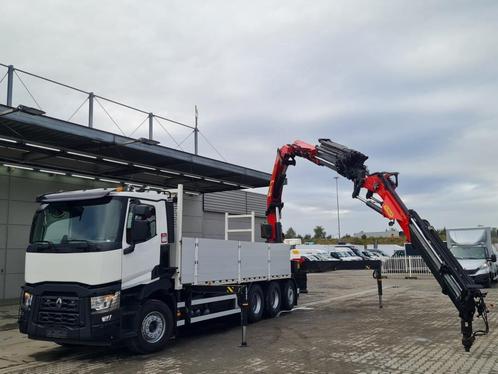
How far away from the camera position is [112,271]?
8.20 metres

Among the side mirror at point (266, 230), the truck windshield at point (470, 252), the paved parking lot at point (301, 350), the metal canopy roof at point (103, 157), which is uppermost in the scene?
the metal canopy roof at point (103, 157)

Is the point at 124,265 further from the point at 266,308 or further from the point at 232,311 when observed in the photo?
the point at 266,308

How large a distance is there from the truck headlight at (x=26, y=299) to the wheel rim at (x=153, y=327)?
1996 millimetres

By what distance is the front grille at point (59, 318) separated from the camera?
Answer: 8.00m

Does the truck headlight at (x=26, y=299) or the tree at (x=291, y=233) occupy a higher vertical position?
the tree at (x=291, y=233)

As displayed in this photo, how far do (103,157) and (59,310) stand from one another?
8031 mm

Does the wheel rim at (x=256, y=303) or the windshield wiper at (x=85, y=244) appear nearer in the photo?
the windshield wiper at (x=85, y=244)

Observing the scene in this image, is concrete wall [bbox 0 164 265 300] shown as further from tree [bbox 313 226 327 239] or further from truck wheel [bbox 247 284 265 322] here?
tree [bbox 313 226 327 239]

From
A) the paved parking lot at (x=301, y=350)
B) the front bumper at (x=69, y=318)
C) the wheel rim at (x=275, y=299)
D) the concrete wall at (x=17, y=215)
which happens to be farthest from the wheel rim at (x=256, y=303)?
the front bumper at (x=69, y=318)

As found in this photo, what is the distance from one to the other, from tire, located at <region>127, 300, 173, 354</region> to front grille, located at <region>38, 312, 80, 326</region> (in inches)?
42.0

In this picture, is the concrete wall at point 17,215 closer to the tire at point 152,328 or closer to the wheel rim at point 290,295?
the wheel rim at point 290,295

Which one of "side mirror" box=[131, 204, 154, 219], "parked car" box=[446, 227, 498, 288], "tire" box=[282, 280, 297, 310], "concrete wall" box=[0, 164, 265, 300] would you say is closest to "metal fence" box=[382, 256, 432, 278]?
"parked car" box=[446, 227, 498, 288]

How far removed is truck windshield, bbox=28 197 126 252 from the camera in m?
8.34

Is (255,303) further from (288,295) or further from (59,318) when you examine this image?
(59,318)
